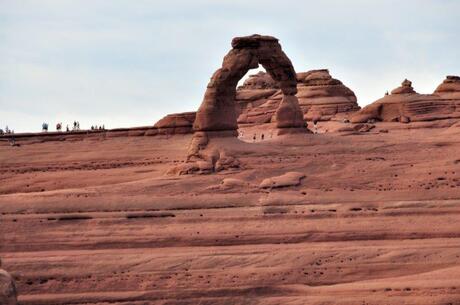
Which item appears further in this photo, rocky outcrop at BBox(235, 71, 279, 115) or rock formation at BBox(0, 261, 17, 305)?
rocky outcrop at BBox(235, 71, 279, 115)

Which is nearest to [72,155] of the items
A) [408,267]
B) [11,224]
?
[11,224]

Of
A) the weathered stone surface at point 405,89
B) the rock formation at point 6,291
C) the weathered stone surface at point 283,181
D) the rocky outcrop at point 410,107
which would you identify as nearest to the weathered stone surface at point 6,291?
the rock formation at point 6,291

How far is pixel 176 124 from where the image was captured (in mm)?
53062

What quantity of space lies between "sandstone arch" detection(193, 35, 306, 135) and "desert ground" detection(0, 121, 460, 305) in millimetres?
1055

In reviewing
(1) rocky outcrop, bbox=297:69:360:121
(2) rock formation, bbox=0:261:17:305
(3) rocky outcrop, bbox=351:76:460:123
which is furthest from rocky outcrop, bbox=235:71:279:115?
(2) rock formation, bbox=0:261:17:305

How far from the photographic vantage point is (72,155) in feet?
157

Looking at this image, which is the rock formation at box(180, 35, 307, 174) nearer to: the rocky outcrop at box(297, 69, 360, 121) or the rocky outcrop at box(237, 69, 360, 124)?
the rocky outcrop at box(237, 69, 360, 124)

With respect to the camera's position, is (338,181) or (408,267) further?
(338,181)

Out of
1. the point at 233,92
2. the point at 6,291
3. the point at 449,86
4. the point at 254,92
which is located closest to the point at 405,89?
the point at 449,86

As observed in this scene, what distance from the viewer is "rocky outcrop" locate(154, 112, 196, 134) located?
52562mm

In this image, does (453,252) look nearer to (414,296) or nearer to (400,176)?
(414,296)

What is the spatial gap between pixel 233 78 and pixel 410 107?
58.5 feet

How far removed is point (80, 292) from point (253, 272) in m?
4.70

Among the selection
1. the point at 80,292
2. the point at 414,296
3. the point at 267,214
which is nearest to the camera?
the point at 414,296
